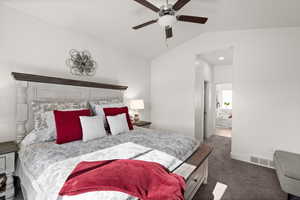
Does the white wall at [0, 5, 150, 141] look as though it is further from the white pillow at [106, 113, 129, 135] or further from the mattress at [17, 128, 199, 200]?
the white pillow at [106, 113, 129, 135]

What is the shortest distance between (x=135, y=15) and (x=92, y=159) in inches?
97.9

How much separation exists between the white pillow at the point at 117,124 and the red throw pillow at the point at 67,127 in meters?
0.48

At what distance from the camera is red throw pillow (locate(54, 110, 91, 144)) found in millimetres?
1822

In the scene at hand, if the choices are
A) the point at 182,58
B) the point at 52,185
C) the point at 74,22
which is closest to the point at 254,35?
the point at 182,58

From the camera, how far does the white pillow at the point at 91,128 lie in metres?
1.93

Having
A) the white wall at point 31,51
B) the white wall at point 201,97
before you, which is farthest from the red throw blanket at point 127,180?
the white wall at point 201,97

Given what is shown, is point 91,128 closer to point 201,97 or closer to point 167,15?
point 167,15

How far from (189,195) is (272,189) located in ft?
5.01

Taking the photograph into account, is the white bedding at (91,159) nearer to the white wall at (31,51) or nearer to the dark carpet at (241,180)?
the dark carpet at (241,180)

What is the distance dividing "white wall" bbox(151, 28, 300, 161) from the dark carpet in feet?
1.30

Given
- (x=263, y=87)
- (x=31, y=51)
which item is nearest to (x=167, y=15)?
(x=31, y=51)

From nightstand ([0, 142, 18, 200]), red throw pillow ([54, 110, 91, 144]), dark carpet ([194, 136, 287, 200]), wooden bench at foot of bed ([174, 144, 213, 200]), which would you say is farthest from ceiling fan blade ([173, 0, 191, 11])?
nightstand ([0, 142, 18, 200])

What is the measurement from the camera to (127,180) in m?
0.97

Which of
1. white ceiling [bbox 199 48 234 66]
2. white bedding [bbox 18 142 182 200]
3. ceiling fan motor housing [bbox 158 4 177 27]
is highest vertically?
white ceiling [bbox 199 48 234 66]
